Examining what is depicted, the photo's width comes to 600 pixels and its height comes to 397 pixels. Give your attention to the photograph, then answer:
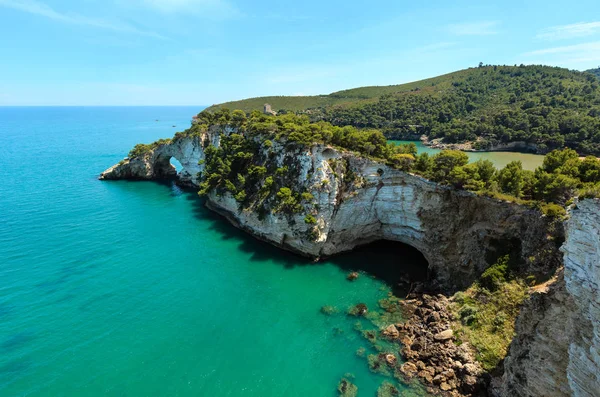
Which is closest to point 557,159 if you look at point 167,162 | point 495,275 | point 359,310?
point 495,275

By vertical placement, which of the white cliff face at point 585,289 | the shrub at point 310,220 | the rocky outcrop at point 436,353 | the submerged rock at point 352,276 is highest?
the white cliff face at point 585,289

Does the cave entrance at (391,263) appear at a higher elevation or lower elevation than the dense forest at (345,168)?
lower

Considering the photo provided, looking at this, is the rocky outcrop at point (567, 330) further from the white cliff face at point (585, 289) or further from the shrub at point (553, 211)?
the shrub at point (553, 211)

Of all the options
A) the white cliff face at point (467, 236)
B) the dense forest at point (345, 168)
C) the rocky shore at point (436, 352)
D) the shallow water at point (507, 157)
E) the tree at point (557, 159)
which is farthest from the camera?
the shallow water at point (507, 157)

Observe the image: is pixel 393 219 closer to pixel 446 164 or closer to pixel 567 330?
pixel 446 164

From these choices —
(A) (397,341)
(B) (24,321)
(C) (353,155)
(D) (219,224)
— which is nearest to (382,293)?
(A) (397,341)

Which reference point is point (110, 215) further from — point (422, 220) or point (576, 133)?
point (576, 133)

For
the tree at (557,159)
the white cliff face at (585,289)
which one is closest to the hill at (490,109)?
the tree at (557,159)
